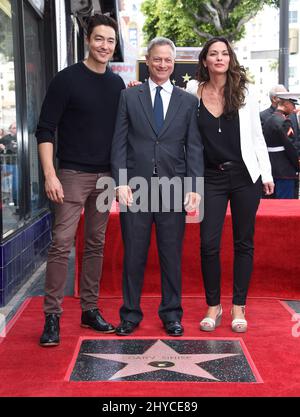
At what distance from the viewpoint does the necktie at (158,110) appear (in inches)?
140

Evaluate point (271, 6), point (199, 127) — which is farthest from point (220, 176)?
point (271, 6)

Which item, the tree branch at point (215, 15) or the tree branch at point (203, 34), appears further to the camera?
the tree branch at point (203, 34)

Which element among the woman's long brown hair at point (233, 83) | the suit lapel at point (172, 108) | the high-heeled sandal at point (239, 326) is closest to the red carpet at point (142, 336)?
the high-heeled sandal at point (239, 326)

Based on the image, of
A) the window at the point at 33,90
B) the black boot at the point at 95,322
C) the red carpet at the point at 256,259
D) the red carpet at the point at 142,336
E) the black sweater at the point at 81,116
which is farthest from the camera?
the window at the point at 33,90

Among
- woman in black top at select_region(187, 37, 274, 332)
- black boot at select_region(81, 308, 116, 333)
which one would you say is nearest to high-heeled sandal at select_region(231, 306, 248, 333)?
woman in black top at select_region(187, 37, 274, 332)

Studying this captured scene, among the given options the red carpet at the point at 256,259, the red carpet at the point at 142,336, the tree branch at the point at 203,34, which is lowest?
the red carpet at the point at 142,336

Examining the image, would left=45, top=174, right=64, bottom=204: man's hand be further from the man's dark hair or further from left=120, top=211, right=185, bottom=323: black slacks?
the man's dark hair

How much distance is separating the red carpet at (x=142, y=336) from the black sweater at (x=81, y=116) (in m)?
1.05

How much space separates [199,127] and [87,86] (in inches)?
27.3

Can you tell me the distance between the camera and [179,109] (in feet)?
11.7

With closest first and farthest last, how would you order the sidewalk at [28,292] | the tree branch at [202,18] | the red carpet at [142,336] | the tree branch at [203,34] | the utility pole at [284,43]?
the red carpet at [142,336], the sidewalk at [28,292], the utility pole at [284,43], the tree branch at [203,34], the tree branch at [202,18]

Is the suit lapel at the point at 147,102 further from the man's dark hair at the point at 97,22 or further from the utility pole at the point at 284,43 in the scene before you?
the utility pole at the point at 284,43

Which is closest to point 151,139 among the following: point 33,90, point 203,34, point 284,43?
point 33,90
